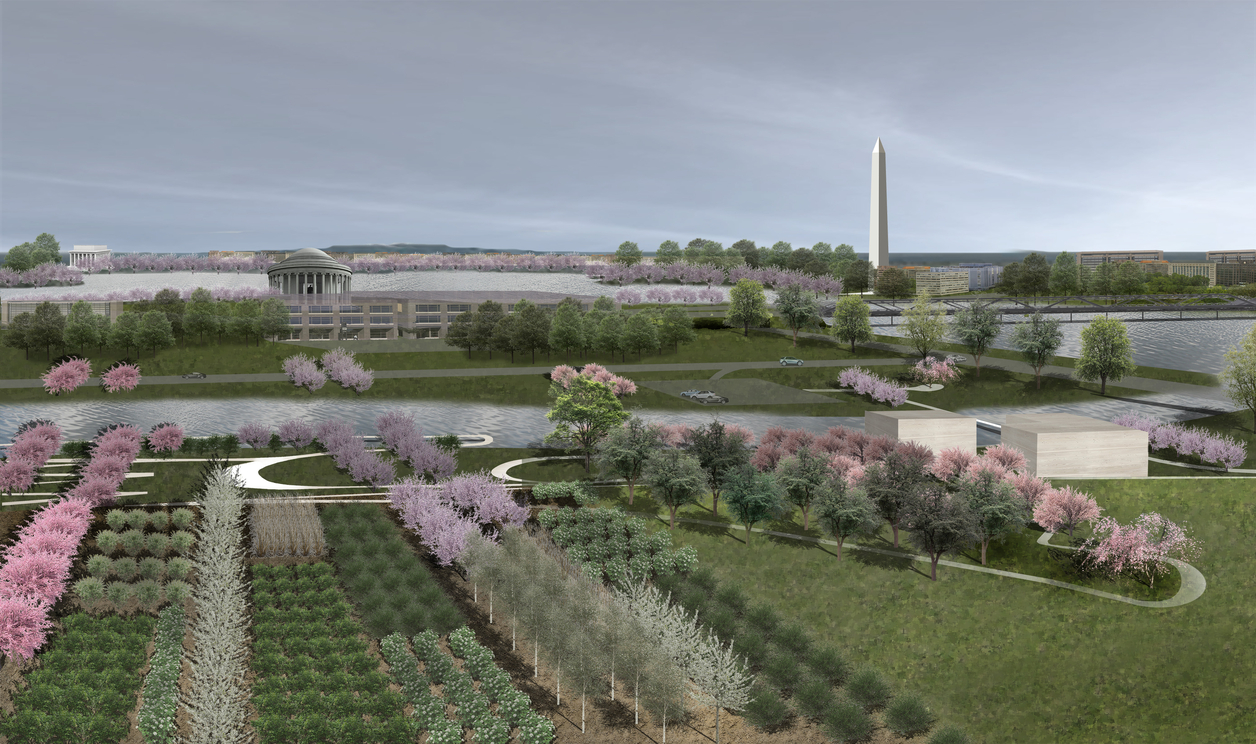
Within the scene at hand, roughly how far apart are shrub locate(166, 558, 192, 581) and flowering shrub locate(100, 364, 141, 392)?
27.2 m

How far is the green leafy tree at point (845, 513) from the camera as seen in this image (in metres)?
36.5

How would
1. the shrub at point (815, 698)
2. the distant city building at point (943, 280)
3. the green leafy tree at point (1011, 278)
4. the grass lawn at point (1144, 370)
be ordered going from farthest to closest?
the distant city building at point (943, 280) < the green leafy tree at point (1011, 278) < the grass lawn at point (1144, 370) < the shrub at point (815, 698)

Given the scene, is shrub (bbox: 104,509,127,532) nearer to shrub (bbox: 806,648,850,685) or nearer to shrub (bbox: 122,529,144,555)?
shrub (bbox: 122,529,144,555)

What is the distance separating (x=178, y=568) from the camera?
Result: 3397 cm

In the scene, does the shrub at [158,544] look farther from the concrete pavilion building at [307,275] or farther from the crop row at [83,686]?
the concrete pavilion building at [307,275]

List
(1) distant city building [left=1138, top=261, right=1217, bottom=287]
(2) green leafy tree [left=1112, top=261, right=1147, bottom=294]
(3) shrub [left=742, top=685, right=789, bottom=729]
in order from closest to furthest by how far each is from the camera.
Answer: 1. (3) shrub [left=742, top=685, right=789, bottom=729]
2. (2) green leafy tree [left=1112, top=261, right=1147, bottom=294]
3. (1) distant city building [left=1138, top=261, right=1217, bottom=287]

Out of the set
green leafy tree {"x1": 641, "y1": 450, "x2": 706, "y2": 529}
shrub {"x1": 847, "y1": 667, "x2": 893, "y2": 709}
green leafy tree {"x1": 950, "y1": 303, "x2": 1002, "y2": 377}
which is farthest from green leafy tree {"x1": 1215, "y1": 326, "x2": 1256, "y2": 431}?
shrub {"x1": 847, "y1": 667, "x2": 893, "y2": 709}

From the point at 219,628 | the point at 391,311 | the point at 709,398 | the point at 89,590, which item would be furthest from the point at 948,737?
the point at 391,311

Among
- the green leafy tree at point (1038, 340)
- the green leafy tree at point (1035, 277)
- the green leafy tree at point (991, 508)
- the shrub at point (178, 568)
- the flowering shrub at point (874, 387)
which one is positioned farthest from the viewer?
the green leafy tree at point (1035, 277)

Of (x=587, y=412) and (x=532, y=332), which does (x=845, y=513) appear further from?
(x=532, y=332)

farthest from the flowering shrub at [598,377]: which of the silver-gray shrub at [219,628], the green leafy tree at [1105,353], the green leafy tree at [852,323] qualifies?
the green leafy tree at [1105,353]

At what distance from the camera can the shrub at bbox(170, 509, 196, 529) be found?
39656 millimetres

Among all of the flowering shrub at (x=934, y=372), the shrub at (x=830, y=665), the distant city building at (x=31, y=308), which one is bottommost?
the shrub at (x=830, y=665)

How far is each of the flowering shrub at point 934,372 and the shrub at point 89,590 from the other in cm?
5670
